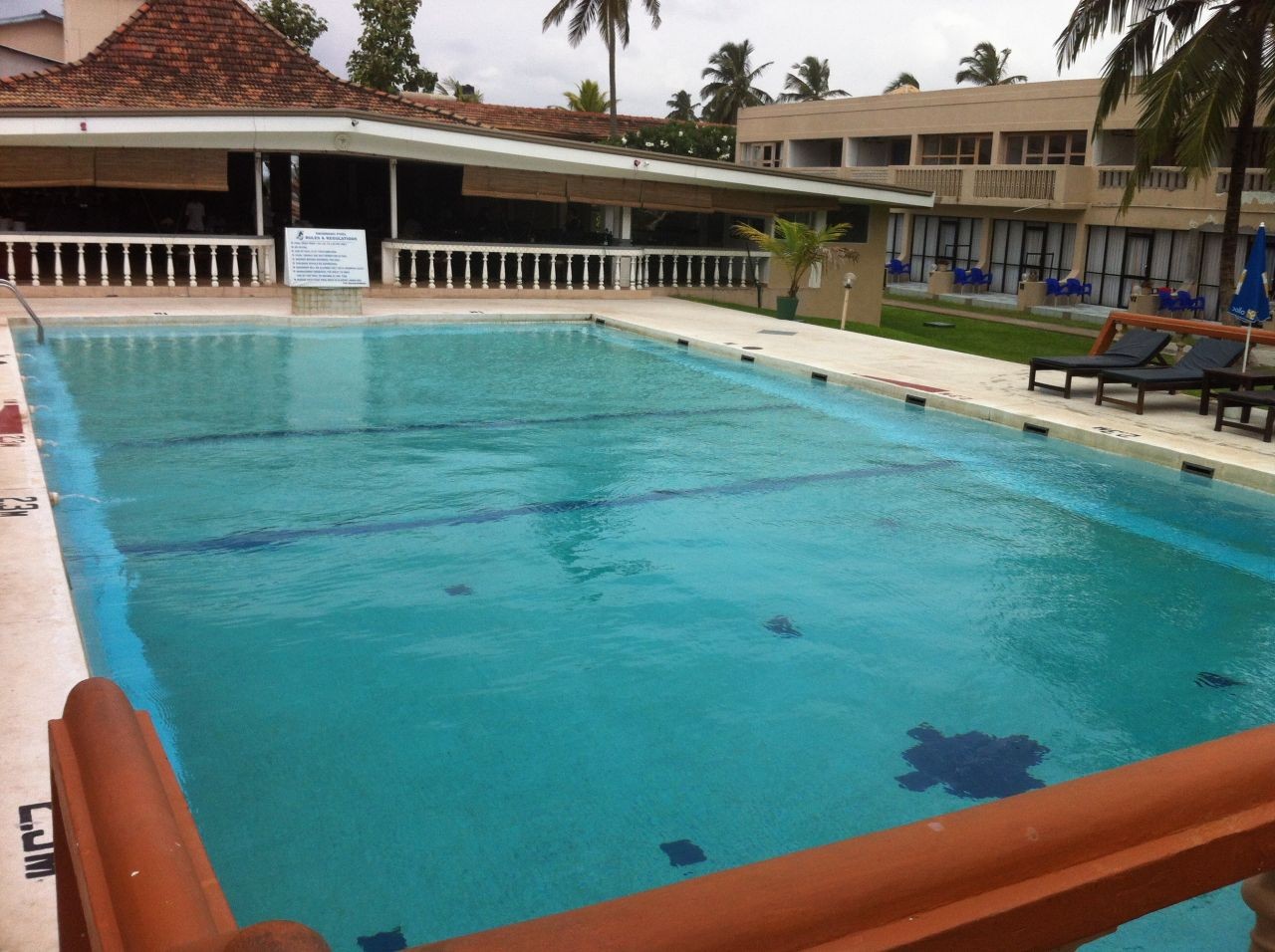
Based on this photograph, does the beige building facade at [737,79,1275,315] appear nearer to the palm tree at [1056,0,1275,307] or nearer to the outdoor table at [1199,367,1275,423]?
the palm tree at [1056,0,1275,307]

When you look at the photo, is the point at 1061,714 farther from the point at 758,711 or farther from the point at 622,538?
the point at 622,538

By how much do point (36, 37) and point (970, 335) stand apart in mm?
33202

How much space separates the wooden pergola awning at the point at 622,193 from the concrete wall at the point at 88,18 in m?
16.3

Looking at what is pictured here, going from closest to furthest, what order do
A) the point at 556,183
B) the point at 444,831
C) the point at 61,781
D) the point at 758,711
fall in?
the point at 61,781, the point at 444,831, the point at 758,711, the point at 556,183

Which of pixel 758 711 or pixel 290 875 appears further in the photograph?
pixel 758 711

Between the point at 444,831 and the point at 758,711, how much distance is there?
1754mm

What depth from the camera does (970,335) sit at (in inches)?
1045

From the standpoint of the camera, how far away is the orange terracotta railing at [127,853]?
1.01 metres

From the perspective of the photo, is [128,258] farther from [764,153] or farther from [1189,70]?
[764,153]

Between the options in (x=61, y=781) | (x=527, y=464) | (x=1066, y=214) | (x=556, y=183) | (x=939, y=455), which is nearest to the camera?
(x=61, y=781)

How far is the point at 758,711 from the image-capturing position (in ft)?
18.1

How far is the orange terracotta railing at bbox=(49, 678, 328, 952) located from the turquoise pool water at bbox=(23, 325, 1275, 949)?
260 cm

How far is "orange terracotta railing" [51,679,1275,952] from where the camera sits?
3.30 feet

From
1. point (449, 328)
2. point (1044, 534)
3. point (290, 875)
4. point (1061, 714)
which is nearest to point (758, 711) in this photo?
point (1061, 714)
